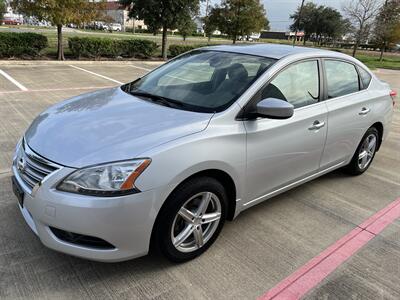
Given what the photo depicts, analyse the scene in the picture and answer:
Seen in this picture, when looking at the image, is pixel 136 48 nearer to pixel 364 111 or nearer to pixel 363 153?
pixel 363 153

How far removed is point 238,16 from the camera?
21.4 metres

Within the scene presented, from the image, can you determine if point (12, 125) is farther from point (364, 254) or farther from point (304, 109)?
point (364, 254)

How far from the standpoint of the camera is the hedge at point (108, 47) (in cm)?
1524

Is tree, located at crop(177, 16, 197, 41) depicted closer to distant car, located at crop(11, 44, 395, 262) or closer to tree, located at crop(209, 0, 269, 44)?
tree, located at crop(209, 0, 269, 44)

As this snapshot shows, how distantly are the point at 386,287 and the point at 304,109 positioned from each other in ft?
5.42

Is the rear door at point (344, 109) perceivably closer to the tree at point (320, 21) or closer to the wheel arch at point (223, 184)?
the wheel arch at point (223, 184)

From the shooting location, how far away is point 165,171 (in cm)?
243

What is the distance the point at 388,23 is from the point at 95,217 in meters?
33.1

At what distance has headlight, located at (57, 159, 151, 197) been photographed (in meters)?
2.31

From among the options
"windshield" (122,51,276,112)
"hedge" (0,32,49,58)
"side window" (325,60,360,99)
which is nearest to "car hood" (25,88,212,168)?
"windshield" (122,51,276,112)

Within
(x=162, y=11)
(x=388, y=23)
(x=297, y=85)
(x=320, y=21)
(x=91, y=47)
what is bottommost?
(x=91, y=47)

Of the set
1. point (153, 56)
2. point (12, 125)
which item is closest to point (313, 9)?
point (153, 56)

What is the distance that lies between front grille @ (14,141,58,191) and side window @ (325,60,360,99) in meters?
2.83

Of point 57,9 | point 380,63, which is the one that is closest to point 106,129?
point 57,9
